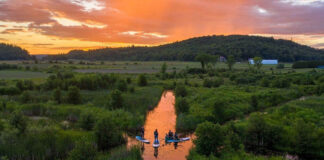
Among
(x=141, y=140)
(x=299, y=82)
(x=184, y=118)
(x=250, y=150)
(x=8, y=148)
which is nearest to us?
(x=8, y=148)

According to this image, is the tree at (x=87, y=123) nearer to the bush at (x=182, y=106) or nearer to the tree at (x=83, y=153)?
the tree at (x=83, y=153)

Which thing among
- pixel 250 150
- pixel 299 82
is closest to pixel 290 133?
pixel 250 150

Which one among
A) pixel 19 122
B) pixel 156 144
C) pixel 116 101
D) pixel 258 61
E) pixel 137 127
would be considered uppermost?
pixel 258 61

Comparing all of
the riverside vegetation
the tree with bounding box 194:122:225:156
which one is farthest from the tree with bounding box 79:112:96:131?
the tree with bounding box 194:122:225:156

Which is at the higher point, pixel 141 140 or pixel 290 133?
pixel 290 133

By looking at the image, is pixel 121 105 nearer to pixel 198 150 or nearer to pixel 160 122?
pixel 160 122

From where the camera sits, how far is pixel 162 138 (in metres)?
32.7

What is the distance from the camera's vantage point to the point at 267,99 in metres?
52.5

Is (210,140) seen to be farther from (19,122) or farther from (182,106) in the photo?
(19,122)

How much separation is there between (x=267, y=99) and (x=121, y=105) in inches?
1302

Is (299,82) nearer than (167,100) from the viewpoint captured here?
No

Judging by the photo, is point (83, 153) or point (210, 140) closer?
point (83, 153)

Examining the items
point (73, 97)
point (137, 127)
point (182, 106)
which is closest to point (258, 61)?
point (182, 106)

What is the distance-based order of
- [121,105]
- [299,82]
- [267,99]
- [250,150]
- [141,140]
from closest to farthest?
[250,150] → [141,140] → [121,105] → [267,99] → [299,82]
